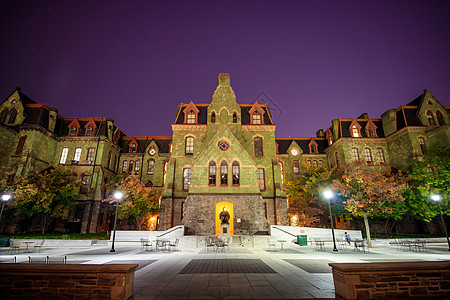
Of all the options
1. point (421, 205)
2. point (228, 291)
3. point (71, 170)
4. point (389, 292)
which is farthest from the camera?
point (71, 170)

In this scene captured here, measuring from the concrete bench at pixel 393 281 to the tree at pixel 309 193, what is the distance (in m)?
27.7

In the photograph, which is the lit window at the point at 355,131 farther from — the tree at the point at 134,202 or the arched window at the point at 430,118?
the tree at the point at 134,202

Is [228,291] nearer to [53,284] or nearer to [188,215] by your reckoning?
[53,284]

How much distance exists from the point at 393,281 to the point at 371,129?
41321 millimetres

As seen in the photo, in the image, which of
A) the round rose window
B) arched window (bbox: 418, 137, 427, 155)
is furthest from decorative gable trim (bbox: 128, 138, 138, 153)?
arched window (bbox: 418, 137, 427, 155)

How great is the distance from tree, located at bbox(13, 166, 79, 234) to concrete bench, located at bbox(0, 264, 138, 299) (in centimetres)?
2681

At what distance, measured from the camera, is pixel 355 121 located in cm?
4019

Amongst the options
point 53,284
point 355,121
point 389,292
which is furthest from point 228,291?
point 355,121

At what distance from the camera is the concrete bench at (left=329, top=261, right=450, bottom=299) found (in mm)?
5555

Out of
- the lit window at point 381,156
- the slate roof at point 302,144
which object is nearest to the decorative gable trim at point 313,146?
the slate roof at point 302,144

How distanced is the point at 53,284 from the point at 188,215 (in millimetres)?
22024

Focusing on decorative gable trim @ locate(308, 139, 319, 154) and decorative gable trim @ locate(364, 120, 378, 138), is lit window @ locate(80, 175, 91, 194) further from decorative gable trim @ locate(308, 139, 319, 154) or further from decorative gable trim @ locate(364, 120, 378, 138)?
decorative gable trim @ locate(364, 120, 378, 138)

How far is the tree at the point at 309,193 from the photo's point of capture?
33.4m

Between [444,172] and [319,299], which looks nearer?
[319,299]
